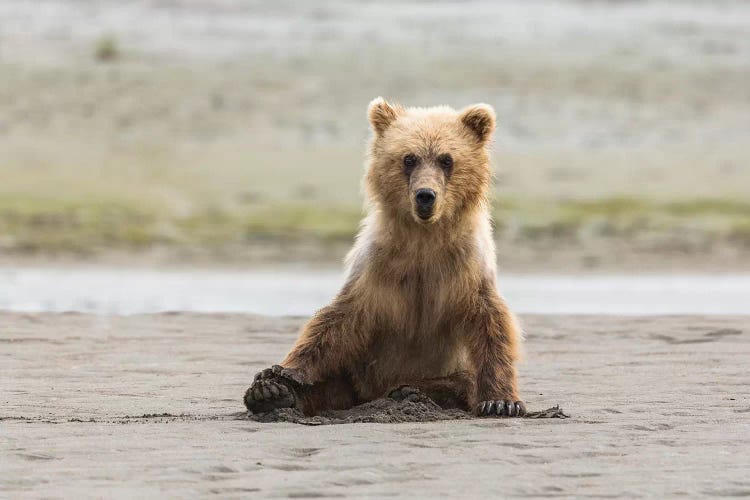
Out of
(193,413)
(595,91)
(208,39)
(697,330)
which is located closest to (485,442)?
(193,413)

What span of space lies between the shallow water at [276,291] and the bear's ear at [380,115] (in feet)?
15.2

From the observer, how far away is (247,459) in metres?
5.24

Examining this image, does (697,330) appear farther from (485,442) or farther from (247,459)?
(247,459)

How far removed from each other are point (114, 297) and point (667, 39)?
57.7 ft

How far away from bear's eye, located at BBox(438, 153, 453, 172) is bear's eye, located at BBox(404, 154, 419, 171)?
112 mm

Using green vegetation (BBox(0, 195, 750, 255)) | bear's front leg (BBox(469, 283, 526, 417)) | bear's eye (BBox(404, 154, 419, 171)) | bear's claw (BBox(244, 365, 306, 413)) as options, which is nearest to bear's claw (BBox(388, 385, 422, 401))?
bear's front leg (BBox(469, 283, 526, 417))

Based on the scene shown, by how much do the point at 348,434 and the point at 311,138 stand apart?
15752 millimetres

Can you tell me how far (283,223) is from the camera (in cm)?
1828

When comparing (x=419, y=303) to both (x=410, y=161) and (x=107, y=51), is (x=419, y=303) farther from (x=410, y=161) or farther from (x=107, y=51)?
(x=107, y=51)

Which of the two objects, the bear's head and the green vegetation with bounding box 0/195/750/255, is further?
the green vegetation with bounding box 0/195/750/255

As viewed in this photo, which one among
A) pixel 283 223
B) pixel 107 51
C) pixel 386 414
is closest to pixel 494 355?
pixel 386 414

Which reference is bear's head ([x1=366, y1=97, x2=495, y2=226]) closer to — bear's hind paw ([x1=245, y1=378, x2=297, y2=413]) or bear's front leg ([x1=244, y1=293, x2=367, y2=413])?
bear's front leg ([x1=244, y1=293, x2=367, y2=413])

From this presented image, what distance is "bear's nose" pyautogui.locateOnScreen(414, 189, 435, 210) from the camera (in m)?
6.31

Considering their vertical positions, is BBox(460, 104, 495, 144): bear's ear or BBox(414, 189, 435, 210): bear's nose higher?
BBox(460, 104, 495, 144): bear's ear
